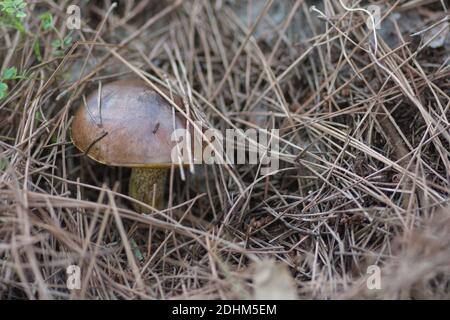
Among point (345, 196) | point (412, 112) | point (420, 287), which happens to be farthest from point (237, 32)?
point (420, 287)

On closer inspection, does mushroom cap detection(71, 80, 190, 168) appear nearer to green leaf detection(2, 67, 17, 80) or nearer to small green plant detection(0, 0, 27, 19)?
green leaf detection(2, 67, 17, 80)

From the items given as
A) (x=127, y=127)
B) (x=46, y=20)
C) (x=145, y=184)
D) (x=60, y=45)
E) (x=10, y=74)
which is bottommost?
(x=145, y=184)

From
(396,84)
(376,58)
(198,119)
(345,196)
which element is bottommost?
(345,196)

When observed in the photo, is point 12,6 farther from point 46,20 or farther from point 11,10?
point 46,20

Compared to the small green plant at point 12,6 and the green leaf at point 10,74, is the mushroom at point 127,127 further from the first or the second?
the small green plant at point 12,6

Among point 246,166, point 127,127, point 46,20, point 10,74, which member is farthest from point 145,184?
point 46,20

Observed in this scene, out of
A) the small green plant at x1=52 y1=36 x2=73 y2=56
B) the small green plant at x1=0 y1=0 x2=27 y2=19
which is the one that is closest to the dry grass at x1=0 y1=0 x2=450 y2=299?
the small green plant at x1=52 y1=36 x2=73 y2=56

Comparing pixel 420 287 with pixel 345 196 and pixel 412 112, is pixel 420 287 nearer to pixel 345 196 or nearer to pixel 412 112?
pixel 345 196
